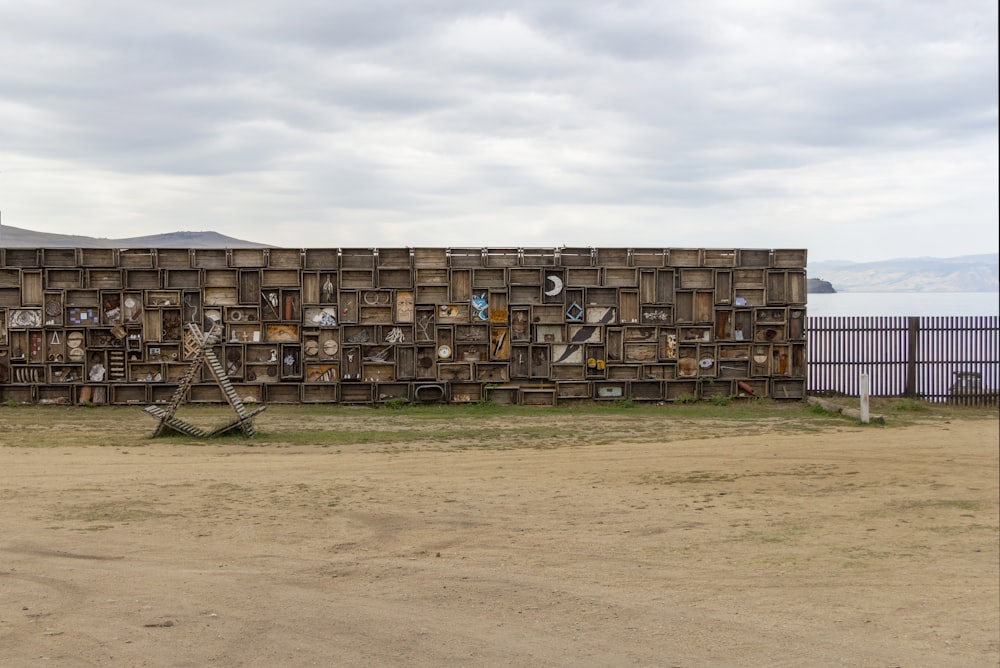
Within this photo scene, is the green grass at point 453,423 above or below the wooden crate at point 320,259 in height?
below

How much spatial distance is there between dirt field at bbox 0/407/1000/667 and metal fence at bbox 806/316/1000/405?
9151 millimetres

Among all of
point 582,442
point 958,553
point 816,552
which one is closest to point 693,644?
point 816,552

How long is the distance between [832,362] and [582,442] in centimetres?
1121

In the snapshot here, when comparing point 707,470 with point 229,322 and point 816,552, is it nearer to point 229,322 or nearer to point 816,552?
point 816,552

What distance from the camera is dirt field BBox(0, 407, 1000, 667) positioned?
25.2 ft

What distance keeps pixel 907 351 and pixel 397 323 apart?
13154 millimetres

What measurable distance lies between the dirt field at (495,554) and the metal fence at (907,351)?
360 inches

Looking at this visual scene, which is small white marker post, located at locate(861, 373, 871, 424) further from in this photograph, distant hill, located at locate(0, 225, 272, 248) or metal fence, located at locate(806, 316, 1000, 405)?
distant hill, located at locate(0, 225, 272, 248)

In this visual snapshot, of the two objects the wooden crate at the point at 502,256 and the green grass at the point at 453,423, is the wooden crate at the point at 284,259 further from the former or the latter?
the wooden crate at the point at 502,256

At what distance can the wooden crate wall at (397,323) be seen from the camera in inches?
984

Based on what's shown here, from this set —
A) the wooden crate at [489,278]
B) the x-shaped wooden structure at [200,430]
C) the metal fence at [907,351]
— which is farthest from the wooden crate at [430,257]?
the metal fence at [907,351]

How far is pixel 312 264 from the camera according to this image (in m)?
25.3

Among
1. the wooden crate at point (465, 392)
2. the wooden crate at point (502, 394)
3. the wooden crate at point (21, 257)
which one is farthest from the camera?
the wooden crate at point (465, 392)

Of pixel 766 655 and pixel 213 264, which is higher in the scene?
pixel 213 264
